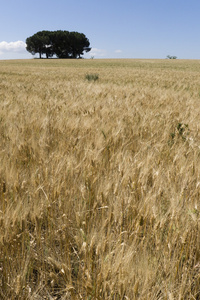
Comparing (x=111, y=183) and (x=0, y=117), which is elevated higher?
(x=0, y=117)

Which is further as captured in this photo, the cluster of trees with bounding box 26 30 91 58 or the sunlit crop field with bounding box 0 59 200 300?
the cluster of trees with bounding box 26 30 91 58

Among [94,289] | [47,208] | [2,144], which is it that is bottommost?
[94,289]

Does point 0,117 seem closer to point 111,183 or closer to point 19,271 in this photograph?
point 111,183

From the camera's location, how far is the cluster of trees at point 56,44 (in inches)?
3152

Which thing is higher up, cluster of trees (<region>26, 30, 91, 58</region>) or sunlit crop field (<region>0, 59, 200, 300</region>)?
cluster of trees (<region>26, 30, 91, 58</region>)

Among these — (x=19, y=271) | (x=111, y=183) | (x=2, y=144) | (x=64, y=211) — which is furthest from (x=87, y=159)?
(x=19, y=271)

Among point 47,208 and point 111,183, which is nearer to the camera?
point 47,208

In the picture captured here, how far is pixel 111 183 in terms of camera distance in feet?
4.50

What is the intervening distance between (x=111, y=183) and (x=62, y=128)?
1320 millimetres

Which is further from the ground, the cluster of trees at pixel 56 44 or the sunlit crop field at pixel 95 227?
the cluster of trees at pixel 56 44

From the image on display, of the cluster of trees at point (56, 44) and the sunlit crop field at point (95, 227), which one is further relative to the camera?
the cluster of trees at point (56, 44)

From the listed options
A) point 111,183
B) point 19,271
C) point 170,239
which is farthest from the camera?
point 111,183

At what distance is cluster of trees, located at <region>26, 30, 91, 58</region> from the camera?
263 ft

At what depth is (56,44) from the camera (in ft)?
266
